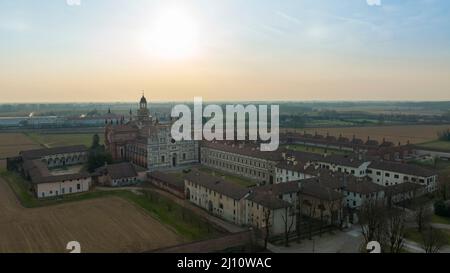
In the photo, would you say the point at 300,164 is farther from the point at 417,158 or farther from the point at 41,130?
the point at 41,130

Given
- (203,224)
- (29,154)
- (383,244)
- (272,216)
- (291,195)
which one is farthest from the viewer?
(29,154)

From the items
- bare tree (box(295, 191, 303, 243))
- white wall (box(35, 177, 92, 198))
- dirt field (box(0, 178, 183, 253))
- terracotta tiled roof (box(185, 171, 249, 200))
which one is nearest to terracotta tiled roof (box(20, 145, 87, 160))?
white wall (box(35, 177, 92, 198))

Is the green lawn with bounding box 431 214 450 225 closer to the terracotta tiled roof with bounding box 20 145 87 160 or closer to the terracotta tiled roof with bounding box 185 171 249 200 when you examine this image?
the terracotta tiled roof with bounding box 185 171 249 200

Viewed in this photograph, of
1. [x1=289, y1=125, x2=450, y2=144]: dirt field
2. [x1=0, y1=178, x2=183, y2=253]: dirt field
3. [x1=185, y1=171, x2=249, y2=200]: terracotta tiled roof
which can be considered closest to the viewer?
[x1=0, y1=178, x2=183, y2=253]: dirt field

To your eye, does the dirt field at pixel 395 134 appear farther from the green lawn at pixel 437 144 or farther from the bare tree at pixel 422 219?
the bare tree at pixel 422 219

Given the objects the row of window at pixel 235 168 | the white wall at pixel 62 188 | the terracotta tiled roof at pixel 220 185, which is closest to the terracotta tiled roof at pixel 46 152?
the white wall at pixel 62 188
